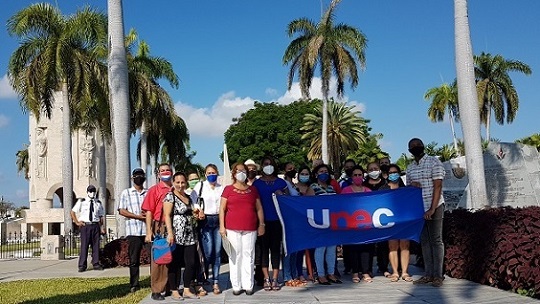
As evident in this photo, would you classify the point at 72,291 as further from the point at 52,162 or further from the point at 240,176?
the point at 52,162

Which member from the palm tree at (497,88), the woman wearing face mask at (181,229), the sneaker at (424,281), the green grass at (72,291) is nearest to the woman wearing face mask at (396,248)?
the sneaker at (424,281)

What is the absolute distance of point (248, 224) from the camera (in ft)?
28.3

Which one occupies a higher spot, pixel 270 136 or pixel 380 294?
pixel 270 136

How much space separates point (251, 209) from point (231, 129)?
5845cm

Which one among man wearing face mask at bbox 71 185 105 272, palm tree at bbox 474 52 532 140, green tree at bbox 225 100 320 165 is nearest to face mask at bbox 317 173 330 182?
man wearing face mask at bbox 71 185 105 272

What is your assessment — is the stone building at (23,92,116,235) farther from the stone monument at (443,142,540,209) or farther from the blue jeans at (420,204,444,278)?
the blue jeans at (420,204,444,278)

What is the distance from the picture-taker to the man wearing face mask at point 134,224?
991 cm

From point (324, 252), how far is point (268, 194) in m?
1.38

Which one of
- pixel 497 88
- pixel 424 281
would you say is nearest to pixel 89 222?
pixel 424 281

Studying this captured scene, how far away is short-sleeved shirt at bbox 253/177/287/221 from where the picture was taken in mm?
9125

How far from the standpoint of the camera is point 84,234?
1410 centimetres

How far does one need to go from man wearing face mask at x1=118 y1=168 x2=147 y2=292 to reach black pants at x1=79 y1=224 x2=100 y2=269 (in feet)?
14.4

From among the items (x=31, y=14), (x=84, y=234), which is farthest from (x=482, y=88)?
(x=84, y=234)

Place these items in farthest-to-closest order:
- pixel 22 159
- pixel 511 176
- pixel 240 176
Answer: pixel 22 159 < pixel 511 176 < pixel 240 176
